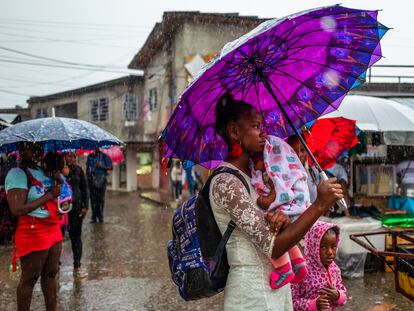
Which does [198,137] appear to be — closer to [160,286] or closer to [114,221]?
[160,286]

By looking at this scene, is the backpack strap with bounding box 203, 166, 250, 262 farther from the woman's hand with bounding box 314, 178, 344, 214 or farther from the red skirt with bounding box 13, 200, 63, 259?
the red skirt with bounding box 13, 200, 63, 259

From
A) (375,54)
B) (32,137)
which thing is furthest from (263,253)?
(32,137)

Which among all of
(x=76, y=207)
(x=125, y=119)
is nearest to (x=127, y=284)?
(x=76, y=207)

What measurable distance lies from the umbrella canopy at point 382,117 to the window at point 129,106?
2193 centimetres

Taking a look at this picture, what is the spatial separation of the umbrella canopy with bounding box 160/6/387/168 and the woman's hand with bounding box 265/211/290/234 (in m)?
0.72

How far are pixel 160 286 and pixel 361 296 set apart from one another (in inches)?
111

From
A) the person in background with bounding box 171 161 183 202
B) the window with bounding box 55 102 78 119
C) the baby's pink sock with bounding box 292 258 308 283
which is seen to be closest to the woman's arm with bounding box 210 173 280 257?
the baby's pink sock with bounding box 292 258 308 283

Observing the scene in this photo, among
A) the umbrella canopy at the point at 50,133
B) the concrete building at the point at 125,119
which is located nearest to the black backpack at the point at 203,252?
the umbrella canopy at the point at 50,133

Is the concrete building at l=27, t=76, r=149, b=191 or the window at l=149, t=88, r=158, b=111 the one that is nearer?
the window at l=149, t=88, r=158, b=111

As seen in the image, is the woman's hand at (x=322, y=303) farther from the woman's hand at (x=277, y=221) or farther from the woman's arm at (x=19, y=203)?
the woman's arm at (x=19, y=203)

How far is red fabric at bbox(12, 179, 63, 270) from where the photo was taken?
12.8 ft

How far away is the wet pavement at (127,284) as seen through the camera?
17.7 ft

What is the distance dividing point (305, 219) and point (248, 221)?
25 centimetres

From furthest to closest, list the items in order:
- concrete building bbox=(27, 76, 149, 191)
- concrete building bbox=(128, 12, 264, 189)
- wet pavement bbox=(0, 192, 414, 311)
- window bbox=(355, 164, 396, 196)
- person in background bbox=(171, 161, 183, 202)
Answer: concrete building bbox=(27, 76, 149, 191)
concrete building bbox=(128, 12, 264, 189)
person in background bbox=(171, 161, 183, 202)
window bbox=(355, 164, 396, 196)
wet pavement bbox=(0, 192, 414, 311)
